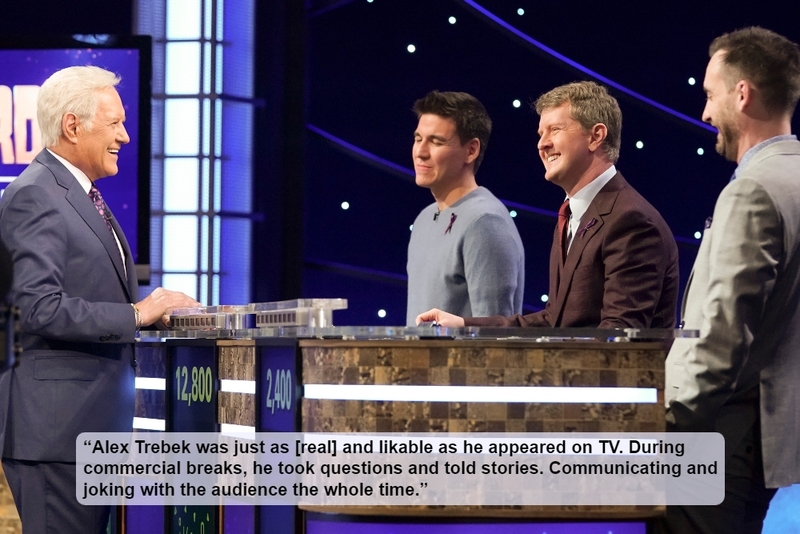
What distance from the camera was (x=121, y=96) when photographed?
5.92m

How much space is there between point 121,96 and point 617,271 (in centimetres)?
366

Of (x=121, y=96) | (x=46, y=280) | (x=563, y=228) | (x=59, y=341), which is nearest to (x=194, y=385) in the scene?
(x=59, y=341)

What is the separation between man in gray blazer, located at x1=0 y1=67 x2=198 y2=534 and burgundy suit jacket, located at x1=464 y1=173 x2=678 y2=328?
3.13 ft

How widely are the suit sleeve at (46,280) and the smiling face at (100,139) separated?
244 mm

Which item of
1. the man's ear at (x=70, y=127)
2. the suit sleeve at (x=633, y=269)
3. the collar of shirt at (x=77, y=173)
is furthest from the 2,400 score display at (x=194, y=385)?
the suit sleeve at (x=633, y=269)

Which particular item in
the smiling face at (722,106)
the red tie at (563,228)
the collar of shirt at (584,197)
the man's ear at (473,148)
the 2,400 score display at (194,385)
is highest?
the man's ear at (473,148)

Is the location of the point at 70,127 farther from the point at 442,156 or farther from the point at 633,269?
the point at 633,269

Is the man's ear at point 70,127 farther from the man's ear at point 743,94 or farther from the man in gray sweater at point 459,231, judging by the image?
the man's ear at point 743,94

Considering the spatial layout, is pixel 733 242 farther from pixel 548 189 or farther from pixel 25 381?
pixel 548 189

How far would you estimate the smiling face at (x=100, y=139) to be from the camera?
125 inches

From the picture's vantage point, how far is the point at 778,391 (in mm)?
2482

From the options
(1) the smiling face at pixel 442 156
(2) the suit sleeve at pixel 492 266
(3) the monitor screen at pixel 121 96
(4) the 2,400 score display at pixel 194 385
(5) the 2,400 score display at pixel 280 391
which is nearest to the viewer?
(5) the 2,400 score display at pixel 280 391

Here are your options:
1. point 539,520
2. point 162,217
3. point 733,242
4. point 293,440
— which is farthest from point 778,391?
point 162,217

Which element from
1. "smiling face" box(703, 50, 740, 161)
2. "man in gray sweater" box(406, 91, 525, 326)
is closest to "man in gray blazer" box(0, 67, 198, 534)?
"man in gray sweater" box(406, 91, 525, 326)
